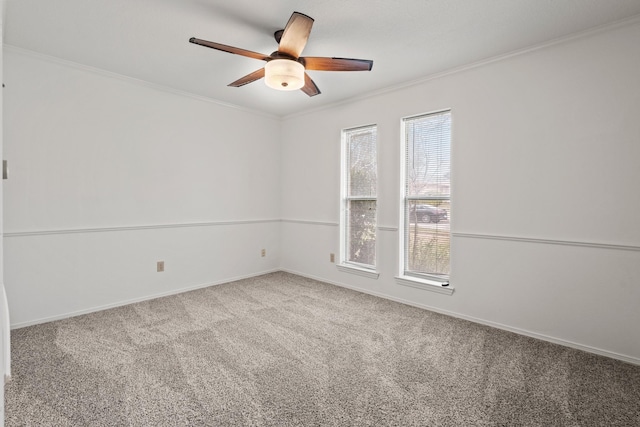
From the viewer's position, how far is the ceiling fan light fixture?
256 centimetres

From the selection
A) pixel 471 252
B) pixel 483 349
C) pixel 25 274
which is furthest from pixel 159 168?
pixel 483 349

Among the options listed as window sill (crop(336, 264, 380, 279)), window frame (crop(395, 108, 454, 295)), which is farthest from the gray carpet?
window sill (crop(336, 264, 380, 279))

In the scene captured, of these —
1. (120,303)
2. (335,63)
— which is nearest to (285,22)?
(335,63)

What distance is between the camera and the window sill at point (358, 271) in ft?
13.5

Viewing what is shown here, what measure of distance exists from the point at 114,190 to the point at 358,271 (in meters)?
2.82

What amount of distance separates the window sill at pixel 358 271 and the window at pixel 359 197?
6 centimetres

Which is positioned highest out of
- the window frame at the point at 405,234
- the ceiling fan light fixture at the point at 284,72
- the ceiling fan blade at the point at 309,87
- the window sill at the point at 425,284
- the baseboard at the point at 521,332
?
the ceiling fan blade at the point at 309,87

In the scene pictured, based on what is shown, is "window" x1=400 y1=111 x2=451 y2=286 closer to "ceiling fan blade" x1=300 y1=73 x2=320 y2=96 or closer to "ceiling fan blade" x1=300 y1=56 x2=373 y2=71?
"ceiling fan blade" x1=300 y1=73 x2=320 y2=96

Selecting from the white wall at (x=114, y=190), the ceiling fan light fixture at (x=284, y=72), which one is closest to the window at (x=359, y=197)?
the white wall at (x=114, y=190)

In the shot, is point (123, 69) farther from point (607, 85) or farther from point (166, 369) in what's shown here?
point (607, 85)

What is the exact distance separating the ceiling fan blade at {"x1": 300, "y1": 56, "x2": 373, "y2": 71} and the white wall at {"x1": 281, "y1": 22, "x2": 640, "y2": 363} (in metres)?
1.23

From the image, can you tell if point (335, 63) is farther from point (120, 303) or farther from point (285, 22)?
point (120, 303)

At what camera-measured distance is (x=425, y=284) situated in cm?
364

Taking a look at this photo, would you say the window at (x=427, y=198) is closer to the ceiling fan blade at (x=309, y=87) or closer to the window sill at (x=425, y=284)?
the window sill at (x=425, y=284)
